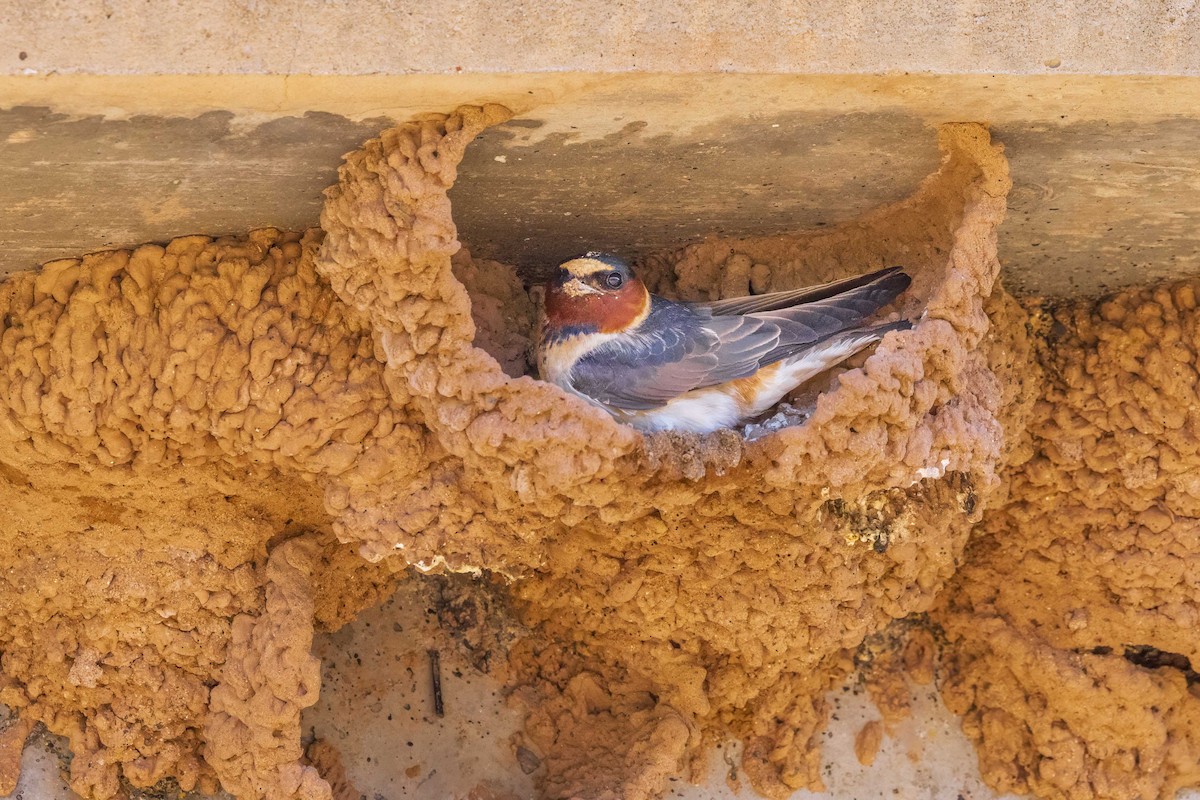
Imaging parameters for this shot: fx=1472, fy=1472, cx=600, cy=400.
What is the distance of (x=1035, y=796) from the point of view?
237 inches

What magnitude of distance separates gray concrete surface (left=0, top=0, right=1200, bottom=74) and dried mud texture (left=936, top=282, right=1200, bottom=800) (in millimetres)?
1729

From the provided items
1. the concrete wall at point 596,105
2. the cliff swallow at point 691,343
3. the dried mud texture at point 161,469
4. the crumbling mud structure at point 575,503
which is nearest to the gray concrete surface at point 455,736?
the crumbling mud structure at point 575,503

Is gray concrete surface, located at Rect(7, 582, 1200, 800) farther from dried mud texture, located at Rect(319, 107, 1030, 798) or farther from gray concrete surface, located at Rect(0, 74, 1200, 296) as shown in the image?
gray concrete surface, located at Rect(0, 74, 1200, 296)

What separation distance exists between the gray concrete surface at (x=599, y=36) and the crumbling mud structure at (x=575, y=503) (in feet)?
1.16

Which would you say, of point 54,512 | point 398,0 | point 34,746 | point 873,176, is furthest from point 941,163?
point 34,746

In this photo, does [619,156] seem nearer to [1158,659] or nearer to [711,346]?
[711,346]

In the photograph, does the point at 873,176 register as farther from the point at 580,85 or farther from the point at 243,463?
the point at 243,463

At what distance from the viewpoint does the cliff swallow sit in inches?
191

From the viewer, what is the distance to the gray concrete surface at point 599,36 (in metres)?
3.77

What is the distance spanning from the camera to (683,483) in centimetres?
466

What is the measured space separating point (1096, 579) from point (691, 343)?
2056 mm

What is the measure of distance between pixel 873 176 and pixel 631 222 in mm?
863

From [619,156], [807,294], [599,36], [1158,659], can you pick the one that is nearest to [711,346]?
[807,294]

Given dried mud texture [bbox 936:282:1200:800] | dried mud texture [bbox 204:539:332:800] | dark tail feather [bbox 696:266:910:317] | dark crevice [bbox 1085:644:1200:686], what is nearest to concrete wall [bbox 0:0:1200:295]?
dark tail feather [bbox 696:266:910:317]
